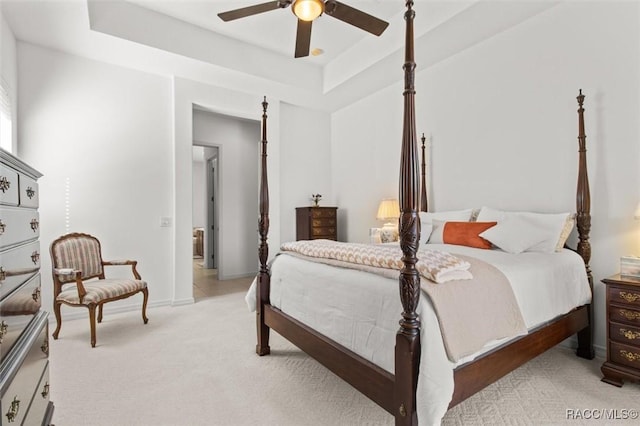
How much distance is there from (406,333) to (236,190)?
4.81 m

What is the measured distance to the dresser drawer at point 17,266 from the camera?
3.42ft

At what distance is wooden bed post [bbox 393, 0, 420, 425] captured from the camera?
4.33ft

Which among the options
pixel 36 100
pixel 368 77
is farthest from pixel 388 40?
pixel 36 100

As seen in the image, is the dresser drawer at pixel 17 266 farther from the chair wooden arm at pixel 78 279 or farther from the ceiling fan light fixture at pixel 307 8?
the ceiling fan light fixture at pixel 307 8

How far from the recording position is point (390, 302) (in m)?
1.52

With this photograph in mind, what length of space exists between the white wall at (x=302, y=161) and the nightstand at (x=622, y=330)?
370cm

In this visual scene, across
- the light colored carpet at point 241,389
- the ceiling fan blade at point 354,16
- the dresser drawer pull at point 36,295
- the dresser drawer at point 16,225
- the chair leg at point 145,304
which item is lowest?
the light colored carpet at point 241,389

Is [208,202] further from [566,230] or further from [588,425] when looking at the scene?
[588,425]

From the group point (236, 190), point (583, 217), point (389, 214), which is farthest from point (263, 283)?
point (236, 190)

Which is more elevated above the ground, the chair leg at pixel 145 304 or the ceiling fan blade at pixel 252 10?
the ceiling fan blade at pixel 252 10

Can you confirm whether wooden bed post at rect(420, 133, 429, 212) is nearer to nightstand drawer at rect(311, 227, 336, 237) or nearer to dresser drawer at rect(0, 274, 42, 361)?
nightstand drawer at rect(311, 227, 336, 237)

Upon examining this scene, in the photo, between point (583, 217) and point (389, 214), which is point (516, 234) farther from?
point (389, 214)

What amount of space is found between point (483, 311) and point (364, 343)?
0.59 meters

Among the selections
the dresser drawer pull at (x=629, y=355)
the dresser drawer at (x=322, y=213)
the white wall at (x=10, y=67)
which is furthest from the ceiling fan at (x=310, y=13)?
the dresser drawer pull at (x=629, y=355)
